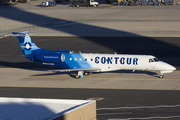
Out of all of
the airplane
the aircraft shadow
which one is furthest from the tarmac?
the airplane

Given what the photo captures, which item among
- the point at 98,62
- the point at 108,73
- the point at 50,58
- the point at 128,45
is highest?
the point at 50,58

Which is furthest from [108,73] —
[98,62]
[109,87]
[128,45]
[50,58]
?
Result: [128,45]

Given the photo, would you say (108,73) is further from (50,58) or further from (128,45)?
(128,45)

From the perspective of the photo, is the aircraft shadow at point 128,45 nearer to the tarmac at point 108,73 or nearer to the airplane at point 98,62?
the tarmac at point 108,73

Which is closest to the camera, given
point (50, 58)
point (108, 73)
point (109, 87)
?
point (109, 87)

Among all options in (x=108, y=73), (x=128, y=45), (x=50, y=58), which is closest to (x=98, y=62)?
(x=108, y=73)

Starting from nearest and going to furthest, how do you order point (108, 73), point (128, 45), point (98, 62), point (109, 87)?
point (109, 87) → point (98, 62) → point (108, 73) → point (128, 45)

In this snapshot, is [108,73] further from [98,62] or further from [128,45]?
[128,45]

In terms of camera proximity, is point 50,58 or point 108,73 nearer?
point 50,58

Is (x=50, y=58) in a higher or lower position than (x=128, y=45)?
higher

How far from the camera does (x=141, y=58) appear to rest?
3994 cm

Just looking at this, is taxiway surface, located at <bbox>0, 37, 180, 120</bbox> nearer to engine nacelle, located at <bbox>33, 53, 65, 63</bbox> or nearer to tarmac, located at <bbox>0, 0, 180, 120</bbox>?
tarmac, located at <bbox>0, 0, 180, 120</bbox>

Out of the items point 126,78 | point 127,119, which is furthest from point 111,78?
point 127,119

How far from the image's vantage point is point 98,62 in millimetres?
40469
